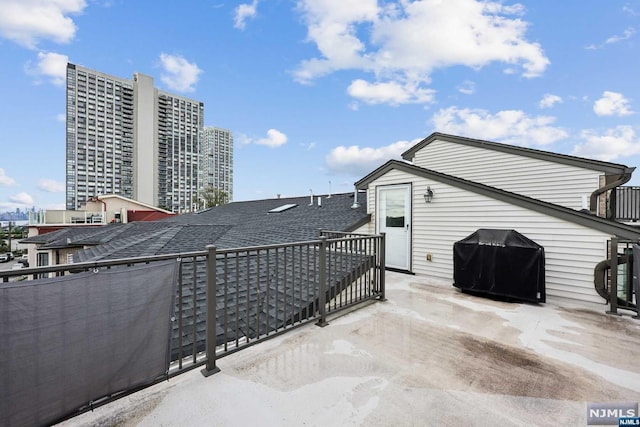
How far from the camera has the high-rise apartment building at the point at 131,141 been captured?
4069cm

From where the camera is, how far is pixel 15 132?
22156 millimetres

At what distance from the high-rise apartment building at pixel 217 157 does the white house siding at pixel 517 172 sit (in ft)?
139

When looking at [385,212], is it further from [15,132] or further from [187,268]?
[15,132]

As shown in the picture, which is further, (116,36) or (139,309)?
(116,36)

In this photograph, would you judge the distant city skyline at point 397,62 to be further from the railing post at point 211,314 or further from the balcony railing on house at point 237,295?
the railing post at point 211,314

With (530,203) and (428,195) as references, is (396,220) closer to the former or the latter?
(428,195)

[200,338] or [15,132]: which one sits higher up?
[15,132]

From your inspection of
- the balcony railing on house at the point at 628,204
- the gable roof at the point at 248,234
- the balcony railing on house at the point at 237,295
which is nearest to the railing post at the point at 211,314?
the balcony railing on house at the point at 237,295

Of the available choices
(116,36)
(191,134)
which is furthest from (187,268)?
(191,134)

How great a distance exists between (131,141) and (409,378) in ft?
178

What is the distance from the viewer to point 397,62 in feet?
29.5

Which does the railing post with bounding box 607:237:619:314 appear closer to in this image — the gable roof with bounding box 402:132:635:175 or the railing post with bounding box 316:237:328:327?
the gable roof with bounding box 402:132:635:175

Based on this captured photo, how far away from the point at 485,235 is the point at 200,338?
445cm

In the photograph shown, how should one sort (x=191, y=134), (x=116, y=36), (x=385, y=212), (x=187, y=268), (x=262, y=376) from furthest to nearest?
(x=191, y=134)
(x=116, y=36)
(x=385, y=212)
(x=187, y=268)
(x=262, y=376)
